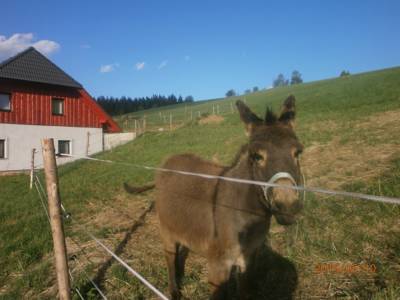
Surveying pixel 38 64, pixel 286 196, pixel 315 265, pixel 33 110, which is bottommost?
pixel 315 265

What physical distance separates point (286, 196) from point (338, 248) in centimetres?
281

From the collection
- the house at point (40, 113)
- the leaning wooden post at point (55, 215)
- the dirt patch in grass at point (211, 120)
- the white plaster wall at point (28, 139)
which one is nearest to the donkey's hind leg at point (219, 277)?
the leaning wooden post at point (55, 215)

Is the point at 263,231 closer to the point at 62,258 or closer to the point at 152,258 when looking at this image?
the point at 62,258

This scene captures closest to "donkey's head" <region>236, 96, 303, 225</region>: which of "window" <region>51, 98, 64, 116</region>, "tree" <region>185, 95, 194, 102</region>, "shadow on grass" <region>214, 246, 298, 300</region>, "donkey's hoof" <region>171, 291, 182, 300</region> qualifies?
"shadow on grass" <region>214, 246, 298, 300</region>

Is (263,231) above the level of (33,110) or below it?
below

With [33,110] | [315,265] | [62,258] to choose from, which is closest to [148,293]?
[62,258]

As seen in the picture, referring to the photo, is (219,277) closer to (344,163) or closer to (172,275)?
(172,275)

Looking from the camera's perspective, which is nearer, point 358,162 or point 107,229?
point 107,229

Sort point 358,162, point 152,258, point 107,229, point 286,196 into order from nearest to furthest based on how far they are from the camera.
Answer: point 286,196
point 152,258
point 107,229
point 358,162

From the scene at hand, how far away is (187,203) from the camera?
12.1 ft

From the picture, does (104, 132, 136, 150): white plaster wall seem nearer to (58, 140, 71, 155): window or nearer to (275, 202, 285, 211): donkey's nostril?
(58, 140, 71, 155): window

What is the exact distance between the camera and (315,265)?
4.06 metres

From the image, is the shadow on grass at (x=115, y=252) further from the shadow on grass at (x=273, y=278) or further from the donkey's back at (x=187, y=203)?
the shadow on grass at (x=273, y=278)
